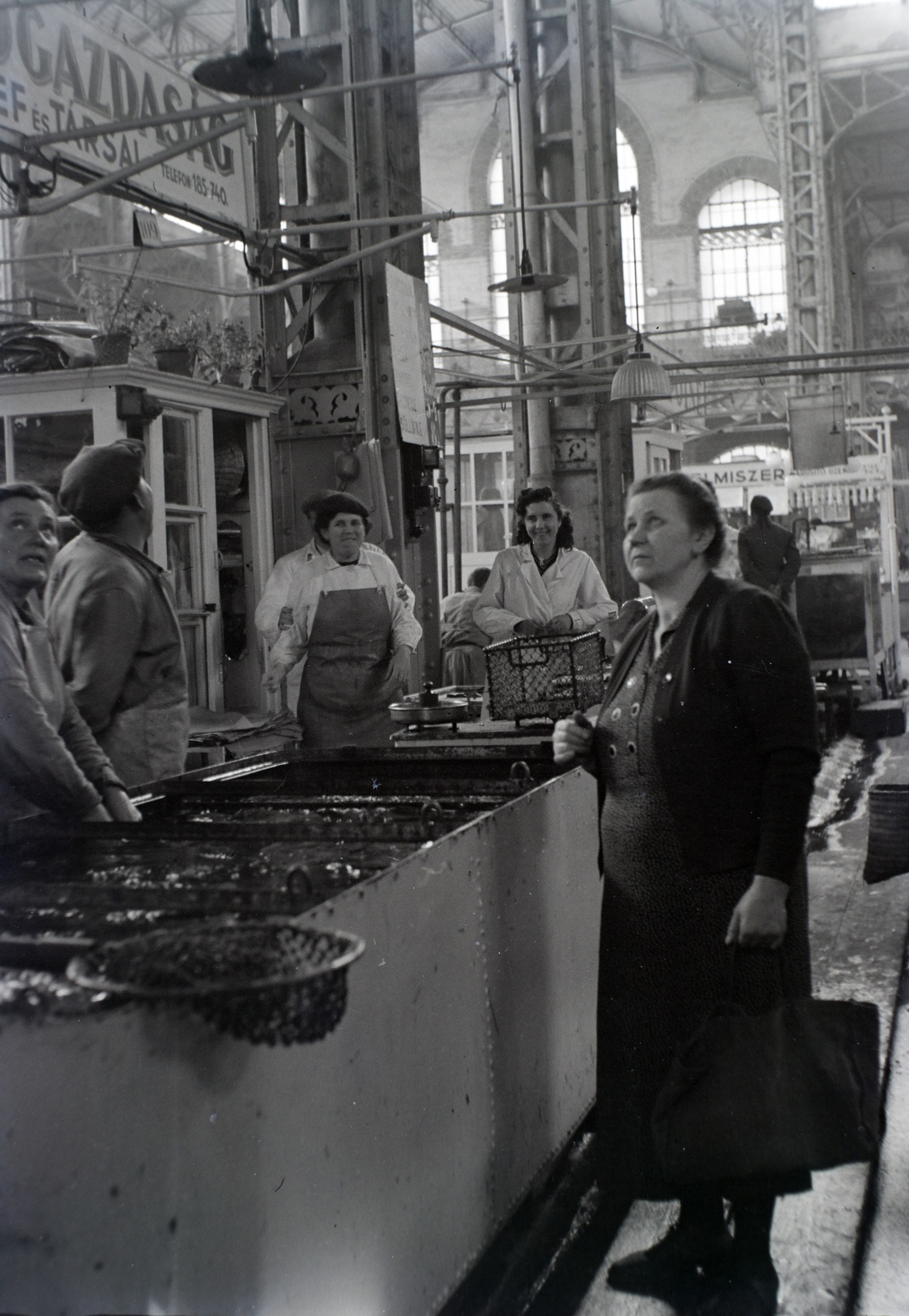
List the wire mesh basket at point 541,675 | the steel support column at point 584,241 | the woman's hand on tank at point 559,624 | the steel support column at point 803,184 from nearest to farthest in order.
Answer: the wire mesh basket at point 541,675 < the woman's hand on tank at point 559,624 < the steel support column at point 584,241 < the steel support column at point 803,184

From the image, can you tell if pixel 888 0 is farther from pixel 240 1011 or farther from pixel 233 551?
pixel 240 1011

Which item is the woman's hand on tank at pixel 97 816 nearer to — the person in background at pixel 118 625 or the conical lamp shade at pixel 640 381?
the person in background at pixel 118 625

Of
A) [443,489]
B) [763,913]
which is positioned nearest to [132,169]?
[763,913]

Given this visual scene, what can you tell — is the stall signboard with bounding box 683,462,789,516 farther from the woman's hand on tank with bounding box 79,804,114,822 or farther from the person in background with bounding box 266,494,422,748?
the woman's hand on tank with bounding box 79,804,114,822

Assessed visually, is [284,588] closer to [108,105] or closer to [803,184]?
[108,105]

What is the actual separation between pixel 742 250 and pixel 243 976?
31130mm

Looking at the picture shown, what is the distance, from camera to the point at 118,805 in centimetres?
309

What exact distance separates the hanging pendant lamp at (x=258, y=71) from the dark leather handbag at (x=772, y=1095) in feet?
11.1

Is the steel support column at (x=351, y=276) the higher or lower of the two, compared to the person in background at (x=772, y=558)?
higher

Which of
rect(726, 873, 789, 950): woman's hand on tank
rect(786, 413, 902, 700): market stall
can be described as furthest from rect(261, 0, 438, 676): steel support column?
rect(786, 413, 902, 700): market stall

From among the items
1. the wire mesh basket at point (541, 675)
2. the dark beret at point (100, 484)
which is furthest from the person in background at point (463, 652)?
the dark beret at point (100, 484)

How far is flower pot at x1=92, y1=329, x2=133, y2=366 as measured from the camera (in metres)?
6.75

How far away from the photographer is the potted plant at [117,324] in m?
6.75

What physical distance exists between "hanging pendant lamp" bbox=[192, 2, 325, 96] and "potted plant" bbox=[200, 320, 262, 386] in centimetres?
312
